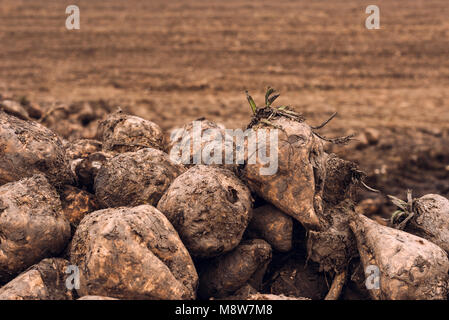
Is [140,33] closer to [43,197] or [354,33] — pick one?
[354,33]

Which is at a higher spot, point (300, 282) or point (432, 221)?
point (432, 221)

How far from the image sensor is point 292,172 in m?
3.21

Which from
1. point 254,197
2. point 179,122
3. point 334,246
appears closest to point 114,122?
point 254,197

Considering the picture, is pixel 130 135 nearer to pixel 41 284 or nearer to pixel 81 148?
pixel 81 148

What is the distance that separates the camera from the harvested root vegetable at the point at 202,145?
11.6 feet

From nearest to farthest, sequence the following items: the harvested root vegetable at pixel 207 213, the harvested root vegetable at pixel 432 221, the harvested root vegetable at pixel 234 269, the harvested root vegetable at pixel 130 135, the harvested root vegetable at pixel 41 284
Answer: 1. the harvested root vegetable at pixel 41 284
2. the harvested root vegetable at pixel 207 213
3. the harvested root vegetable at pixel 234 269
4. the harvested root vegetable at pixel 432 221
5. the harvested root vegetable at pixel 130 135

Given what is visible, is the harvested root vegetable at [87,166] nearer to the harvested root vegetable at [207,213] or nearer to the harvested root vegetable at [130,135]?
the harvested root vegetable at [130,135]

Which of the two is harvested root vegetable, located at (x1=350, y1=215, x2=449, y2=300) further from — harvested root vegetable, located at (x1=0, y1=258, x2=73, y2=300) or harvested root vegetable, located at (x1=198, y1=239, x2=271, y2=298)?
harvested root vegetable, located at (x1=0, y1=258, x2=73, y2=300)

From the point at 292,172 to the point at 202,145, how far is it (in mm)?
822

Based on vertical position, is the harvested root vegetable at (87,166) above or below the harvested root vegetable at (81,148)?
below

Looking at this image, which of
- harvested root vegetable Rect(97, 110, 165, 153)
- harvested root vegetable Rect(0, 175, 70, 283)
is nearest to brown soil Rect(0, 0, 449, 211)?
harvested root vegetable Rect(97, 110, 165, 153)

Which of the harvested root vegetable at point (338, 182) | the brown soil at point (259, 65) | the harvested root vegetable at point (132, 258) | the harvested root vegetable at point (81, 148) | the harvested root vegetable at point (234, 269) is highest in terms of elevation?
the brown soil at point (259, 65)

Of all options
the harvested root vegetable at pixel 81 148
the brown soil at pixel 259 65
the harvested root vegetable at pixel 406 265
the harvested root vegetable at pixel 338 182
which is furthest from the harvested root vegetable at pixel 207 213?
the brown soil at pixel 259 65

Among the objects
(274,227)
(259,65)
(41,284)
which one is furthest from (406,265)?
(259,65)
